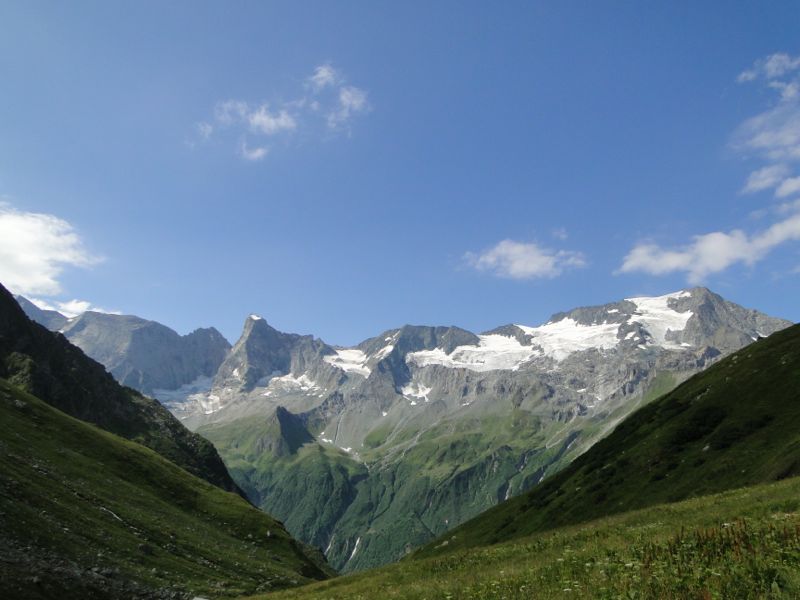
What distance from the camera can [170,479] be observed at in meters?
95.6

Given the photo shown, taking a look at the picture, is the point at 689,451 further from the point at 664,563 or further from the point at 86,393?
the point at 86,393

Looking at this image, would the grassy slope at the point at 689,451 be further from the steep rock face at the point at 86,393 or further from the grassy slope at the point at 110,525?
the steep rock face at the point at 86,393

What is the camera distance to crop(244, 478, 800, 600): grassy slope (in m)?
13.1

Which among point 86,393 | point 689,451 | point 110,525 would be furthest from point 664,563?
point 86,393

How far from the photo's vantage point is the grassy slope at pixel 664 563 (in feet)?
43.0

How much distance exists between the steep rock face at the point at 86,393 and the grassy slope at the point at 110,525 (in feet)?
174

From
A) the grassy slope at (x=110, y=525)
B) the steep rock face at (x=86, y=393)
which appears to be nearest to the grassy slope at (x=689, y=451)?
the grassy slope at (x=110, y=525)

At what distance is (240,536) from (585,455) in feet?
251

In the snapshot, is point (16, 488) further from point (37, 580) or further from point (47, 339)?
point (47, 339)

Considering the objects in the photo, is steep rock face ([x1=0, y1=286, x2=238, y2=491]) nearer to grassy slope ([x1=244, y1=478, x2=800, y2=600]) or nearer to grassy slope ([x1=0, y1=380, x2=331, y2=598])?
grassy slope ([x1=0, y1=380, x2=331, y2=598])

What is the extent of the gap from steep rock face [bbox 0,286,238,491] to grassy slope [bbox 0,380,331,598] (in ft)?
174

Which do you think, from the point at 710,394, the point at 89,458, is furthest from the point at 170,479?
the point at 710,394

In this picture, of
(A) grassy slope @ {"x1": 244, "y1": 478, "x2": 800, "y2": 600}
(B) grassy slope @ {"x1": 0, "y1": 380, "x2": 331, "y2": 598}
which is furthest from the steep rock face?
(A) grassy slope @ {"x1": 244, "y1": 478, "x2": 800, "y2": 600}

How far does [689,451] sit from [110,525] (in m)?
76.0
